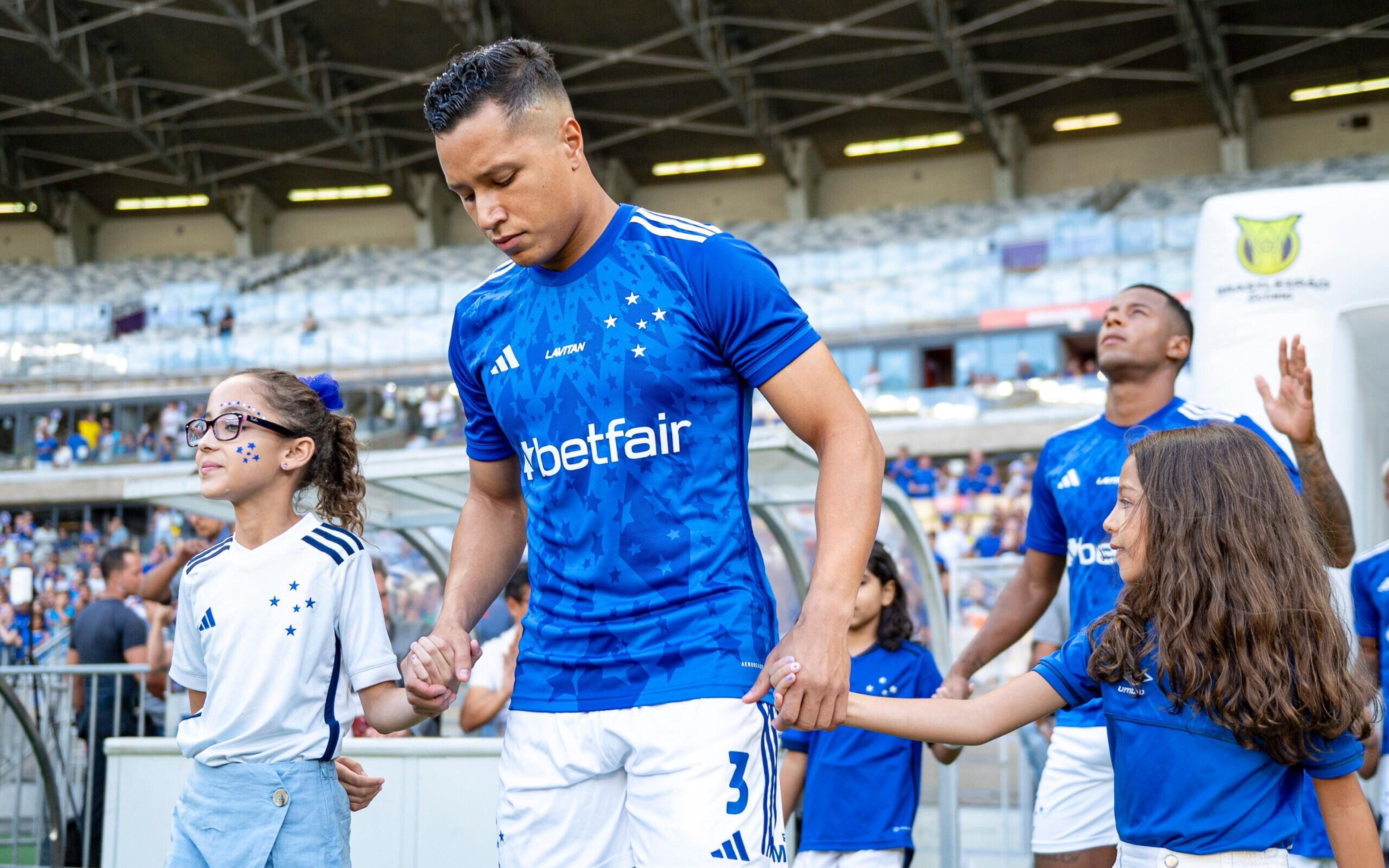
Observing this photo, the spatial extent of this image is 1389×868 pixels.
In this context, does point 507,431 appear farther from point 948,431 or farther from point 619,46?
point 619,46

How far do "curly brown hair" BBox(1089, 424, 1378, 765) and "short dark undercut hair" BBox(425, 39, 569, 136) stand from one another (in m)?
1.38

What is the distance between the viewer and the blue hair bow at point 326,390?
3141mm

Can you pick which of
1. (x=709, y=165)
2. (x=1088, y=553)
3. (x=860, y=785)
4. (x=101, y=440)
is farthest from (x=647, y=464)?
(x=709, y=165)

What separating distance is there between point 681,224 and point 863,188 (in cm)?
3698

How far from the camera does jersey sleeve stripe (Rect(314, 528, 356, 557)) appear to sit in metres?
2.87

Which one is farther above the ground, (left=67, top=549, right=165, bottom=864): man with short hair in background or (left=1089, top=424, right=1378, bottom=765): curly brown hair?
(left=1089, top=424, right=1378, bottom=765): curly brown hair

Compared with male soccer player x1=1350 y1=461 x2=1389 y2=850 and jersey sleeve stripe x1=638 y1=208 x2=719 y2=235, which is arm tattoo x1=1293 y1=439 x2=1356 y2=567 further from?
jersey sleeve stripe x1=638 y1=208 x2=719 y2=235

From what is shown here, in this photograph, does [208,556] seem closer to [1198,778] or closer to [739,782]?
[739,782]

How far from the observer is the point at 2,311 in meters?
34.8

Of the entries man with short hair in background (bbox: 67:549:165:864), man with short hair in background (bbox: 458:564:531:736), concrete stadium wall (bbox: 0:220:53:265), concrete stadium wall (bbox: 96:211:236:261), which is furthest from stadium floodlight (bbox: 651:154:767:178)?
man with short hair in background (bbox: 458:564:531:736)

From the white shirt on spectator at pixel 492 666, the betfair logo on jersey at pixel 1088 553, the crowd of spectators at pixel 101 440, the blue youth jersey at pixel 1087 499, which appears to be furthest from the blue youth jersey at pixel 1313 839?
the crowd of spectators at pixel 101 440

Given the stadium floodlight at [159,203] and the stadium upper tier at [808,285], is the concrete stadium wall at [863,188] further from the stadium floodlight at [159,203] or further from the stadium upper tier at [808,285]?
the stadium upper tier at [808,285]

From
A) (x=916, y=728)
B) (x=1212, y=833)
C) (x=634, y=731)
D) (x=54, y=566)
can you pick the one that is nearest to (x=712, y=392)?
(x=634, y=731)

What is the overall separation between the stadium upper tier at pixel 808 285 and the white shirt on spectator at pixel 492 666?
2318 centimetres
